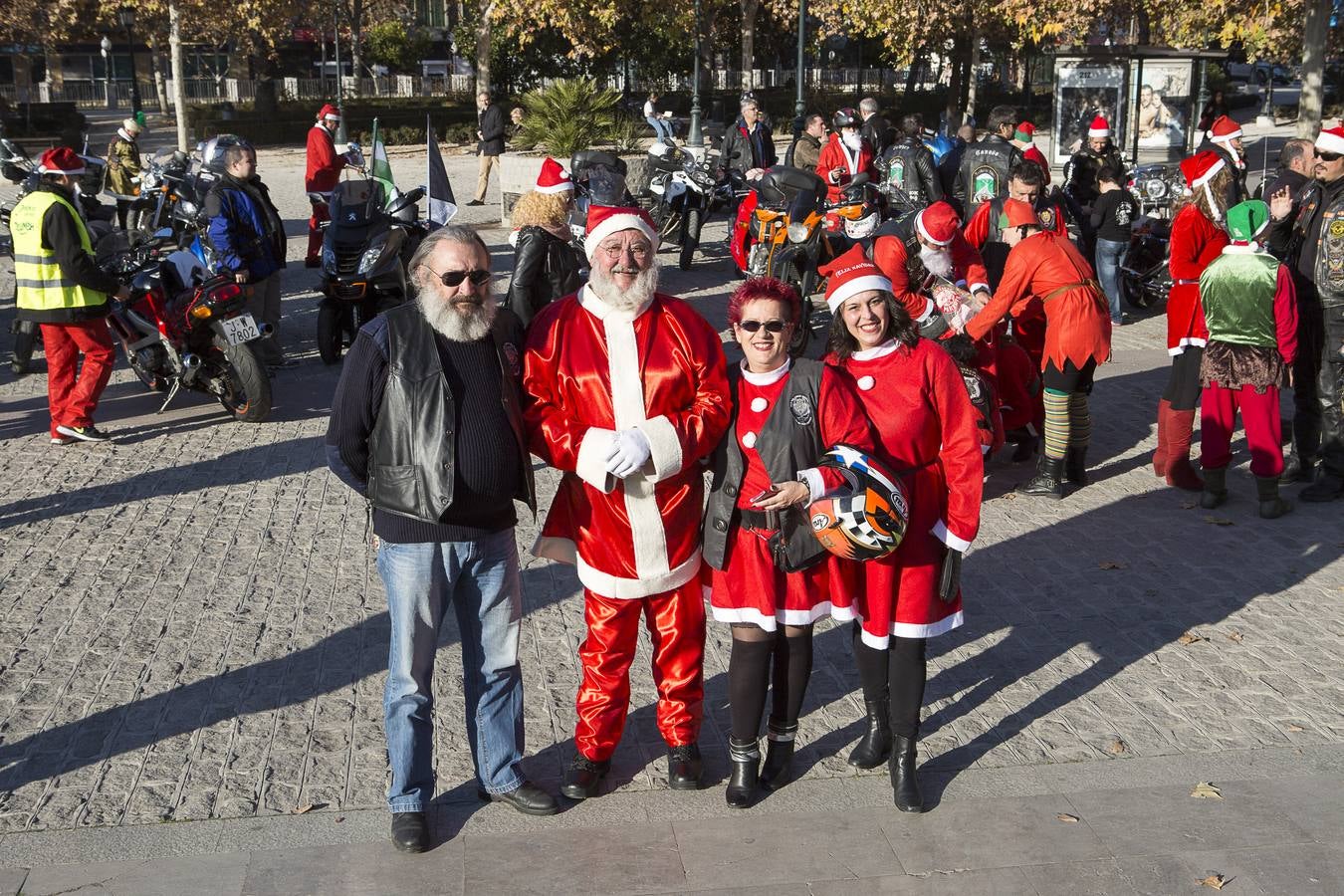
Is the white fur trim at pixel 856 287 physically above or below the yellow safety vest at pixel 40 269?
above

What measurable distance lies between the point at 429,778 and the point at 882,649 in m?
1.51

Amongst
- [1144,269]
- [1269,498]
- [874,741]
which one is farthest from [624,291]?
[1144,269]

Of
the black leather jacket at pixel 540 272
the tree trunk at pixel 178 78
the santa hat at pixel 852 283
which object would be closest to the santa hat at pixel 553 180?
the black leather jacket at pixel 540 272

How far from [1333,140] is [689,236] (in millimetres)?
9089

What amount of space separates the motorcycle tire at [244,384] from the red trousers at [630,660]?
5.59m

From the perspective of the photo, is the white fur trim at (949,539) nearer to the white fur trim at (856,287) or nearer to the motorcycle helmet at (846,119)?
the white fur trim at (856,287)

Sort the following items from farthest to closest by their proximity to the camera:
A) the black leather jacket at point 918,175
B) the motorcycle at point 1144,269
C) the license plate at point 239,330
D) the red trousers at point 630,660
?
the black leather jacket at point 918,175 < the motorcycle at point 1144,269 < the license plate at point 239,330 < the red trousers at point 630,660

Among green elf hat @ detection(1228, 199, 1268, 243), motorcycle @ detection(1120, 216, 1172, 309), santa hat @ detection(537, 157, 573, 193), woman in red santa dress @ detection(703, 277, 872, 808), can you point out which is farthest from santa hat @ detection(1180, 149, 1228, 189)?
motorcycle @ detection(1120, 216, 1172, 309)

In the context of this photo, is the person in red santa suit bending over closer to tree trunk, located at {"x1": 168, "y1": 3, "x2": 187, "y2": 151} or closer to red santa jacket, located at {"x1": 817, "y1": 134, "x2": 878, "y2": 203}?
red santa jacket, located at {"x1": 817, "y1": 134, "x2": 878, "y2": 203}

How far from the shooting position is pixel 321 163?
1650cm

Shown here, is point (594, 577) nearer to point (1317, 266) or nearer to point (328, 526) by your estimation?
point (328, 526)

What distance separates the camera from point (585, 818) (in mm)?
4695

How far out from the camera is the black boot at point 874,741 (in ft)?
16.4

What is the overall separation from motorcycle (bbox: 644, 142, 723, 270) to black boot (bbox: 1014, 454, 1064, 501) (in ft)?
27.7
